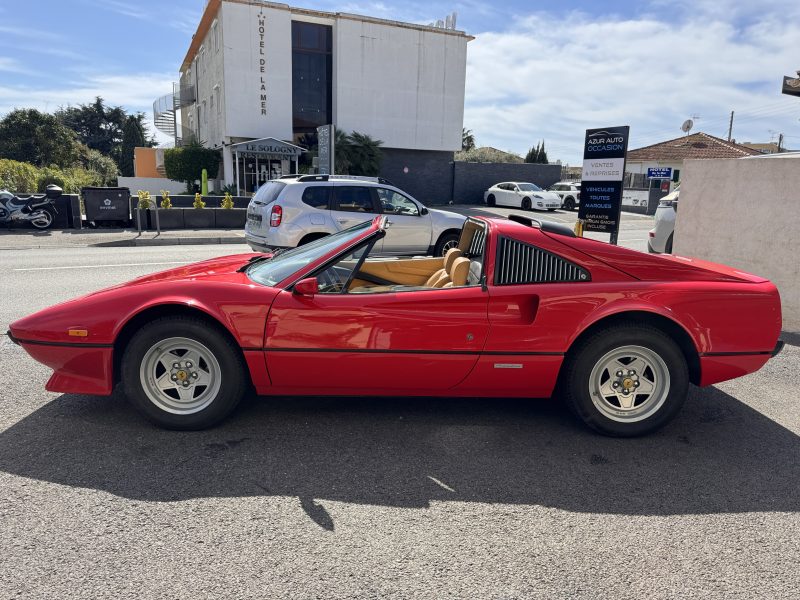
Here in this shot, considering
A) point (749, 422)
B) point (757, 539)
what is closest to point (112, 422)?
point (757, 539)

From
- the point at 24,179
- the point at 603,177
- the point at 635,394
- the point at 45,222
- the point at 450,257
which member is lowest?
the point at 635,394

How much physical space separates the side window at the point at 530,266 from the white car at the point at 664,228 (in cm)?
782

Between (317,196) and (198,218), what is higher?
(317,196)

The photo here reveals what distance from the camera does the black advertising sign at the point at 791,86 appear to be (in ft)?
50.8

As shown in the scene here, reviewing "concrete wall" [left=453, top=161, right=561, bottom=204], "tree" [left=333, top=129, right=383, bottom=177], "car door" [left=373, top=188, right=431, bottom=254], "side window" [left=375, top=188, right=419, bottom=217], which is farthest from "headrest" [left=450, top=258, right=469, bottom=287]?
"concrete wall" [left=453, top=161, right=561, bottom=204]

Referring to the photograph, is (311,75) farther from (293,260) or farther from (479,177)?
(293,260)

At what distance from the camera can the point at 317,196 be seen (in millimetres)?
9719

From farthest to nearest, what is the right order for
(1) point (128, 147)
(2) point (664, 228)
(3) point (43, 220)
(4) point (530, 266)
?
(1) point (128, 147) < (3) point (43, 220) < (2) point (664, 228) < (4) point (530, 266)

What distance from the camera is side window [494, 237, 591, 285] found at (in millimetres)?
3658

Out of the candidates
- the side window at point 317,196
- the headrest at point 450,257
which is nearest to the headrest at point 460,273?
the headrest at point 450,257

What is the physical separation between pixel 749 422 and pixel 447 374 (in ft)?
7.34

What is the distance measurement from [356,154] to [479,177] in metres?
8.14

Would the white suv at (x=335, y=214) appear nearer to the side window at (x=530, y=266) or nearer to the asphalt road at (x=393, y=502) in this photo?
the side window at (x=530, y=266)

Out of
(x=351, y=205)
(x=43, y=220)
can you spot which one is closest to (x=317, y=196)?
(x=351, y=205)
